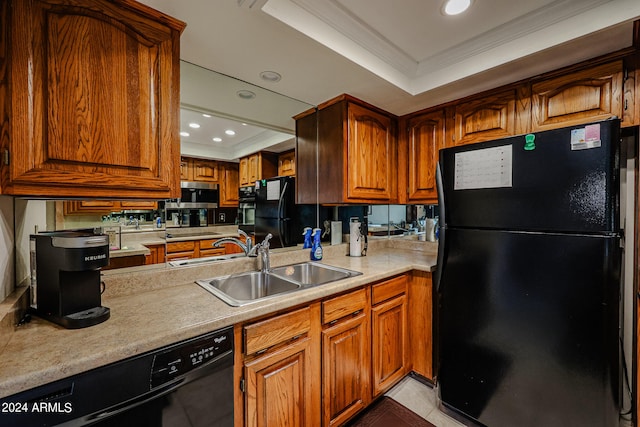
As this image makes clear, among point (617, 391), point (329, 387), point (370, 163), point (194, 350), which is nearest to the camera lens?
point (194, 350)

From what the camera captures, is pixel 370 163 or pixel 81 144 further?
pixel 370 163

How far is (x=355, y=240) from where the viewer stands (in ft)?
7.43

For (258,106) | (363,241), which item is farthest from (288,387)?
(258,106)

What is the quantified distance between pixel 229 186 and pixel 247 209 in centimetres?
22

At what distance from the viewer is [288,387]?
4.07 feet

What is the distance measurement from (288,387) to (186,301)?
62cm

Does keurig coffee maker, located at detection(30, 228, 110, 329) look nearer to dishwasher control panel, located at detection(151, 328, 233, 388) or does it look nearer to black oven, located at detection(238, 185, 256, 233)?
dishwasher control panel, located at detection(151, 328, 233, 388)

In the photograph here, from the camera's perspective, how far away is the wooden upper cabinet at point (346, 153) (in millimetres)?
2064

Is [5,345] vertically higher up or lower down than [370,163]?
lower down

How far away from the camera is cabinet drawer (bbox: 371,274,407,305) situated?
1700 mm

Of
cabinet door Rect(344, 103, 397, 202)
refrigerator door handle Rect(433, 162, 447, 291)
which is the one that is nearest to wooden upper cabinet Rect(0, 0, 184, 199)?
cabinet door Rect(344, 103, 397, 202)

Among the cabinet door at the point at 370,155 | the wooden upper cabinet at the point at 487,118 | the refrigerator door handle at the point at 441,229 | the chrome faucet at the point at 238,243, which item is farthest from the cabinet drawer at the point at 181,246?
the wooden upper cabinet at the point at 487,118

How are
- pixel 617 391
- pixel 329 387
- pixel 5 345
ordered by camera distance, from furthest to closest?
pixel 329 387, pixel 617 391, pixel 5 345

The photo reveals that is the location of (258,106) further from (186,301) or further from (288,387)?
(288,387)
